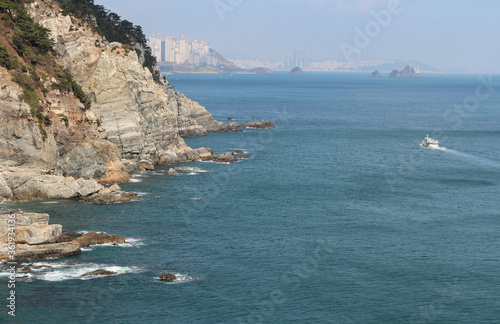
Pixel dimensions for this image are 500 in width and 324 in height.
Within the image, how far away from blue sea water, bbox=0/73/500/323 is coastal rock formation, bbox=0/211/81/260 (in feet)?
4.96

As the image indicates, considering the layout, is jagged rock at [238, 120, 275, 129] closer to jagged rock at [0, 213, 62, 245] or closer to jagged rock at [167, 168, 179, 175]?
jagged rock at [167, 168, 179, 175]

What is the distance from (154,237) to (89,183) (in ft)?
62.3

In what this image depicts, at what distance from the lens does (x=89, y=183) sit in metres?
84.1

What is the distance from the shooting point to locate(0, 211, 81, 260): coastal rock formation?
2389 inches

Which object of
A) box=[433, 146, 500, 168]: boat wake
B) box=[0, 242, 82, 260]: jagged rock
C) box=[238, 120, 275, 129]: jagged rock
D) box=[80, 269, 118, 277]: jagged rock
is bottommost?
box=[80, 269, 118, 277]: jagged rock

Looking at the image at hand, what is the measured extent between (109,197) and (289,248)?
28528 millimetres

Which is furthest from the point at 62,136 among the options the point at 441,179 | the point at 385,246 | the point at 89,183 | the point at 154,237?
the point at 441,179

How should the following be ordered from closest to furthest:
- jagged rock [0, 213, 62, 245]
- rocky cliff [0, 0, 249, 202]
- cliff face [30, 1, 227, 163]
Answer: jagged rock [0, 213, 62, 245] < rocky cliff [0, 0, 249, 202] < cliff face [30, 1, 227, 163]

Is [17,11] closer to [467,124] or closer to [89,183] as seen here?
[89,183]

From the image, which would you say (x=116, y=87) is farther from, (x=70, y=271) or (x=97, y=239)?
(x=70, y=271)

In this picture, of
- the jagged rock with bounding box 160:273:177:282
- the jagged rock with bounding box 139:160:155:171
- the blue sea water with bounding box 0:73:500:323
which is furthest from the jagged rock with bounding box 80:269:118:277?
the jagged rock with bounding box 139:160:155:171

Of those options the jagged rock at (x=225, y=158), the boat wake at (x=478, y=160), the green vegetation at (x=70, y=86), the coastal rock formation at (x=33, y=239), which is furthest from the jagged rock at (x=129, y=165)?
the boat wake at (x=478, y=160)

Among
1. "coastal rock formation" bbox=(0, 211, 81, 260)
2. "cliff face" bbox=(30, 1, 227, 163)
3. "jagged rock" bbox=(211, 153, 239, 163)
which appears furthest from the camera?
"jagged rock" bbox=(211, 153, 239, 163)

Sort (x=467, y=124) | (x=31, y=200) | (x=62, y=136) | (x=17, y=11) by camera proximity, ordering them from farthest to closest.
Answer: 1. (x=467, y=124)
2. (x=17, y=11)
3. (x=62, y=136)
4. (x=31, y=200)
